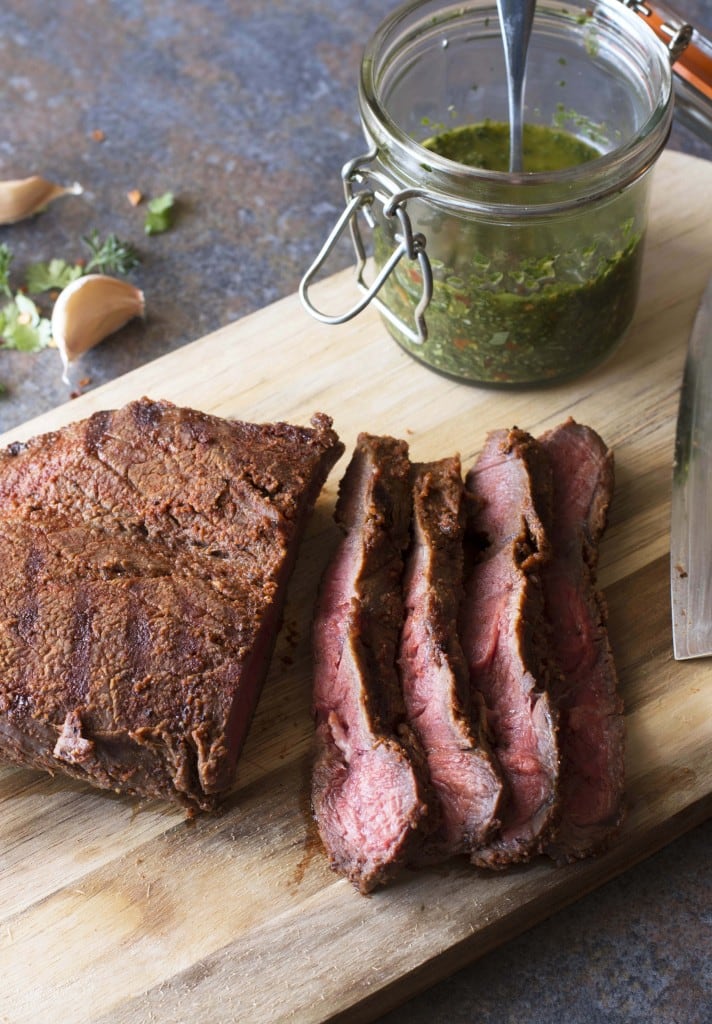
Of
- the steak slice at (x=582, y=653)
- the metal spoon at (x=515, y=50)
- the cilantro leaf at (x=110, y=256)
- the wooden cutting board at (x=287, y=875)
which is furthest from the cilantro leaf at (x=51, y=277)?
the steak slice at (x=582, y=653)

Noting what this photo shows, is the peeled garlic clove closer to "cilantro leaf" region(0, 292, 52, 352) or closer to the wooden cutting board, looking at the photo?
"cilantro leaf" region(0, 292, 52, 352)

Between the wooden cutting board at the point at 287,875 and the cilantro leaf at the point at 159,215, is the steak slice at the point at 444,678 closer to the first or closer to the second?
the wooden cutting board at the point at 287,875

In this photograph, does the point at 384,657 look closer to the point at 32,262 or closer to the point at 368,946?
the point at 368,946

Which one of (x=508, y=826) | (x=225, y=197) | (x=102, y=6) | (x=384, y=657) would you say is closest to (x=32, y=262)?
(x=225, y=197)

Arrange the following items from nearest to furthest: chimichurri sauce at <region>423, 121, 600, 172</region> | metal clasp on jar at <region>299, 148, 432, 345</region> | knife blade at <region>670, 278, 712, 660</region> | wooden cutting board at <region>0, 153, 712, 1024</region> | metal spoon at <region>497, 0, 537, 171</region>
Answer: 1. wooden cutting board at <region>0, 153, 712, 1024</region>
2. metal clasp on jar at <region>299, 148, 432, 345</region>
3. knife blade at <region>670, 278, 712, 660</region>
4. metal spoon at <region>497, 0, 537, 171</region>
5. chimichurri sauce at <region>423, 121, 600, 172</region>

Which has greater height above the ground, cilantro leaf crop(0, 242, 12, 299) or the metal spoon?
the metal spoon

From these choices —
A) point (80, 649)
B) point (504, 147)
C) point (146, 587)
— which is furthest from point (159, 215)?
point (80, 649)

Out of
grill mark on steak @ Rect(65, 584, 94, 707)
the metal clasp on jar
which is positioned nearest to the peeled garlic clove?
the metal clasp on jar
